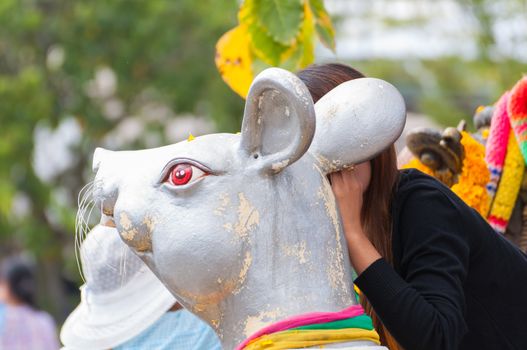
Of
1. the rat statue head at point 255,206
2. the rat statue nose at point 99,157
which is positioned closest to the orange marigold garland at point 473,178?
the rat statue head at point 255,206

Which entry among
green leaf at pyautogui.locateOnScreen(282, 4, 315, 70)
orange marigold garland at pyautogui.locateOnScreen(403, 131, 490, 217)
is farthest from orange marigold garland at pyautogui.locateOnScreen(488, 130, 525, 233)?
green leaf at pyautogui.locateOnScreen(282, 4, 315, 70)

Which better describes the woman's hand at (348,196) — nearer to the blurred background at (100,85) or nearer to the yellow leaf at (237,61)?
the yellow leaf at (237,61)

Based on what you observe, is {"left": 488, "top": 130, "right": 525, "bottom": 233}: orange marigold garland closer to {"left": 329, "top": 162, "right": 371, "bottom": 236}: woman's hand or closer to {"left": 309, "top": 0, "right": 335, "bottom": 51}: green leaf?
{"left": 309, "top": 0, "right": 335, "bottom": 51}: green leaf

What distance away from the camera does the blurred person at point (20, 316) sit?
5.68 metres

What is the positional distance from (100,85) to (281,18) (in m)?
9.04

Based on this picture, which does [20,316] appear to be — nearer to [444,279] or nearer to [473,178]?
[473,178]

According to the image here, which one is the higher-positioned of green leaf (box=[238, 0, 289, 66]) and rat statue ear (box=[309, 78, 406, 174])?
rat statue ear (box=[309, 78, 406, 174])

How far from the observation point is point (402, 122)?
1.79 metres

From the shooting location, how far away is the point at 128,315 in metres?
3.05

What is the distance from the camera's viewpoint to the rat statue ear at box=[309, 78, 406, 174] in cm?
177

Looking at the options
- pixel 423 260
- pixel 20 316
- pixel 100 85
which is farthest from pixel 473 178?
pixel 100 85

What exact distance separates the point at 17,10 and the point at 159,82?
1659 mm

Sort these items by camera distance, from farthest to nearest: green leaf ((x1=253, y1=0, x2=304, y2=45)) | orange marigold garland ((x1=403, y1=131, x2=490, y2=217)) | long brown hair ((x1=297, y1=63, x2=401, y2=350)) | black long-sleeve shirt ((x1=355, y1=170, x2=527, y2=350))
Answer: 1. green leaf ((x1=253, y1=0, x2=304, y2=45))
2. orange marigold garland ((x1=403, y1=131, x2=490, y2=217))
3. long brown hair ((x1=297, y1=63, x2=401, y2=350))
4. black long-sleeve shirt ((x1=355, y1=170, x2=527, y2=350))

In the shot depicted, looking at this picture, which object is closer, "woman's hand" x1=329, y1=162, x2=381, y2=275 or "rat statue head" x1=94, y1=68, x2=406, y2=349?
"rat statue head" x1=94, y1=68, x2=406, y2=349
